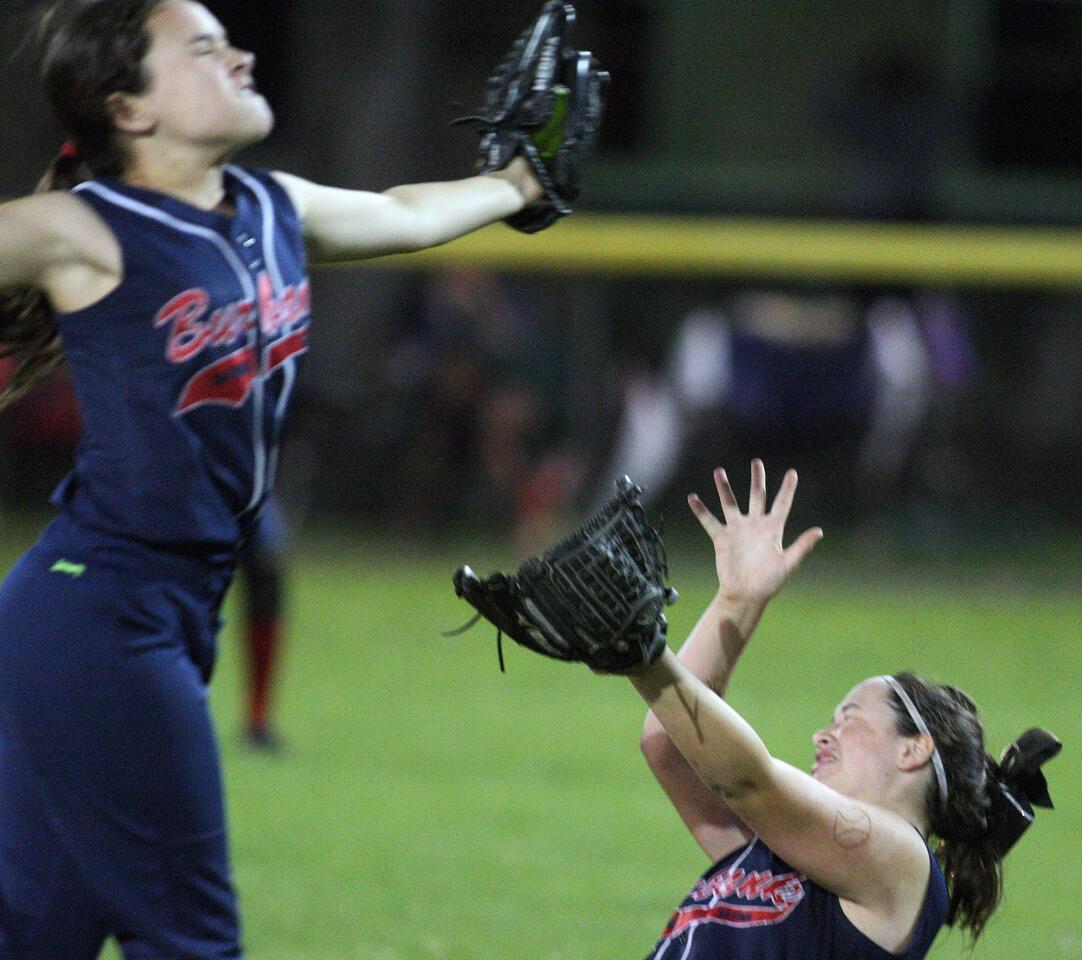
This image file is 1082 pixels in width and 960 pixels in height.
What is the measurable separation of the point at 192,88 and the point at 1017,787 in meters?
1.61

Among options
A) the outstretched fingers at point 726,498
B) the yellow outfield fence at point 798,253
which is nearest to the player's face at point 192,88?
the outstretched fingers at point 726,498

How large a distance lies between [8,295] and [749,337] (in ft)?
27.3

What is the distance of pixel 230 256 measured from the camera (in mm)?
2404

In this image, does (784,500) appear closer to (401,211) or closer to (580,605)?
(580,605)

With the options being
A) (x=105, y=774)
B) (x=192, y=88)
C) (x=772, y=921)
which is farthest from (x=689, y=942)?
(x=192, y=88)

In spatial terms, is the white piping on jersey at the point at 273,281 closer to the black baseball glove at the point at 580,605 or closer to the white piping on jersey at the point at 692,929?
the black baseball glove at the point at 580,605

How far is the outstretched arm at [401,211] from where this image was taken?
8.82ft

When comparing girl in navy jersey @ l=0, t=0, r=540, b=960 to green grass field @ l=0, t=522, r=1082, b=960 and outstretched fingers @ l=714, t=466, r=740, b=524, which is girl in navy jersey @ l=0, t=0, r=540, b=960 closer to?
outstretched fingers @ l=714, t=466, r=740, b=524

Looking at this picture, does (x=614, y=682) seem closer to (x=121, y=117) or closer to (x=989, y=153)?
(x=121, y=117)

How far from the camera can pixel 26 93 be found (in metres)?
12.3

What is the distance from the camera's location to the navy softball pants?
229 centimetres

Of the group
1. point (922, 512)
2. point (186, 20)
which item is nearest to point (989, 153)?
point (922, 512)

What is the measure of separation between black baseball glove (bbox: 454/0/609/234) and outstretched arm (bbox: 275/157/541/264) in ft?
0.10

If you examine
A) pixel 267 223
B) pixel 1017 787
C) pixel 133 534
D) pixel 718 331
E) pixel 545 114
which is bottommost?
pixel 718 331
